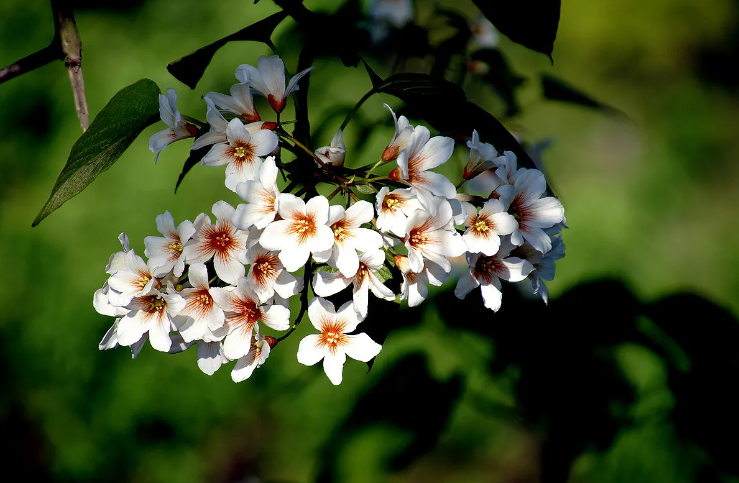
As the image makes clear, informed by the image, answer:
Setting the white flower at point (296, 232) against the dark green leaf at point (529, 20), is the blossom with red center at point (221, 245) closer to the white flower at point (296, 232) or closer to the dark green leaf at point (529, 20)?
the white flower at point (296, 232)

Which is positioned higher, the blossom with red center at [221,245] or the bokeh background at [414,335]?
the blossom with red center at [221,245]

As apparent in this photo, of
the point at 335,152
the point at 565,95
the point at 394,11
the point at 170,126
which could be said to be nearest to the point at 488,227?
the point at 335,152

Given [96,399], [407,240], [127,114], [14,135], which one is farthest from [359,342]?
[14,135]

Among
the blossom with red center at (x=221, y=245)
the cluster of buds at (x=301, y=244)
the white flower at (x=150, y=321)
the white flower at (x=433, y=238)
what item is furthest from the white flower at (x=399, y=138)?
the white flower at (x=150, y=321)

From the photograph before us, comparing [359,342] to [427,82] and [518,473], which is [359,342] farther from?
[518,473]

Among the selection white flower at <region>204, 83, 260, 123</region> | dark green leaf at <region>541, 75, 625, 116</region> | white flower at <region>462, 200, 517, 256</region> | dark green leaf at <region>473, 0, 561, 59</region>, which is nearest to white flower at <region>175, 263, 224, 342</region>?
white flower at <region>204, 83, 260, 123</region>

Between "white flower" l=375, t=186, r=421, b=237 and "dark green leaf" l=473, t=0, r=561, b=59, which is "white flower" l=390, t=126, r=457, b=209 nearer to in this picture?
"white flower" l=375, t=186, r=421, b=237
